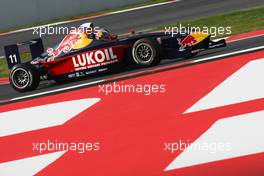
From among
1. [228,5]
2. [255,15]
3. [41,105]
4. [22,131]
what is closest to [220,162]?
[22,131]

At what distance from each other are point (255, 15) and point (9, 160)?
1081 centimetres

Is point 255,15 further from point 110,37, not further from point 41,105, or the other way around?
point 41,105

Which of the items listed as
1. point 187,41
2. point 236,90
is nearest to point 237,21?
point 187,41

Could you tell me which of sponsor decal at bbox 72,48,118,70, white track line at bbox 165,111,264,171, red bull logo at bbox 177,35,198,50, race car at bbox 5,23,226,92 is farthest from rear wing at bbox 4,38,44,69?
white track line at bbox 165,111,264,171

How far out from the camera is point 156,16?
21.1 meters

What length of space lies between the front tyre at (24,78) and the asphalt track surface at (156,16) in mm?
7999

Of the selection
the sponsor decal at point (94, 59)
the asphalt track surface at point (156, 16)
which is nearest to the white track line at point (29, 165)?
the sponsor decal at point (94, 59)

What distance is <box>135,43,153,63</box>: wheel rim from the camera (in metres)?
11.0

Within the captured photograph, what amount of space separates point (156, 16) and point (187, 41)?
1016 centimetres

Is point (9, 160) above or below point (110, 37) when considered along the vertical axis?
below

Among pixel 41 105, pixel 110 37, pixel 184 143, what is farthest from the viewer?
pixel 110 37

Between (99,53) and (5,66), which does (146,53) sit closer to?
→ (99,53)

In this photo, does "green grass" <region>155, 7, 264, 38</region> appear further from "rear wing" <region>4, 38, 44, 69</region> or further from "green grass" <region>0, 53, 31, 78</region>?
"rear wing" <region>4, 38, 44, 69</region>

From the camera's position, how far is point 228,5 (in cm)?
2008
